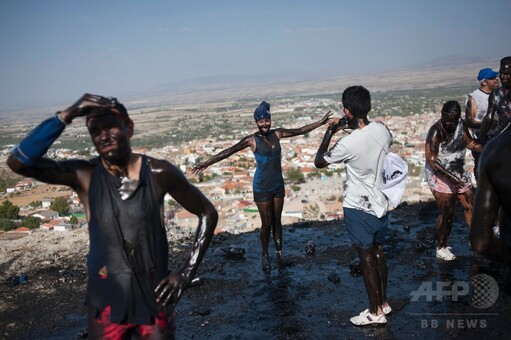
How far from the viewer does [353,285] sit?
4113mm

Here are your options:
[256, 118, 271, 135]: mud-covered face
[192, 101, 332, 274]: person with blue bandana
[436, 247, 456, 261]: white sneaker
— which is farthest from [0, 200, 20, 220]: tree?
[436, 247, 456, 261]: white sneaker

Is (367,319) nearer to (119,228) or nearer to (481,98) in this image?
(119,228)

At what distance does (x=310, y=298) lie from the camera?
3.88m

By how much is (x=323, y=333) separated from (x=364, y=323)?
0.31 metres

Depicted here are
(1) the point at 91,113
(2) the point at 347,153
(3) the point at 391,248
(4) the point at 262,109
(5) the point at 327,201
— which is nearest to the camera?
(1) the point at 91,113

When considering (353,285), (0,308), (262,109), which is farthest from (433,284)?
(0,308)

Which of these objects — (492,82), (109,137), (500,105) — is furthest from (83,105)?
(492,82)

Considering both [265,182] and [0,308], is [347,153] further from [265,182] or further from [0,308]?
[0,308]

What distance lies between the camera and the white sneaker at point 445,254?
447 cm

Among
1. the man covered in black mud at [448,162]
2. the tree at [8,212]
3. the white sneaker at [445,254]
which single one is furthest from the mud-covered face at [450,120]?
the tree at [8,212]

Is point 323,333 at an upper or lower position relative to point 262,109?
lower

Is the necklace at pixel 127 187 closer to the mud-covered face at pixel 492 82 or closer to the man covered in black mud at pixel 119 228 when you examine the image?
the man covered in black mud at pixel 119 228

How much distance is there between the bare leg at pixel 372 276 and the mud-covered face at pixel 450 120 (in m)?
1.70

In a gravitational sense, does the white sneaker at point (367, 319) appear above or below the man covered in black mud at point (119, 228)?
below
